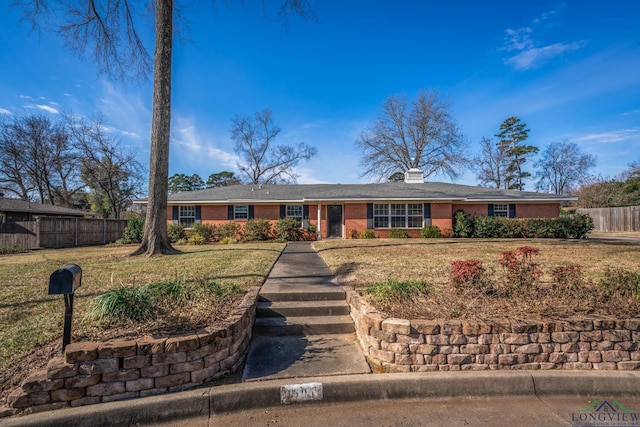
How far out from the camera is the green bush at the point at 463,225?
651 inches

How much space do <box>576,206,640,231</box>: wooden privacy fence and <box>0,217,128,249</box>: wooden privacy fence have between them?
37.5 meters

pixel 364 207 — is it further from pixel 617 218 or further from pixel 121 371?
pixel 617 218

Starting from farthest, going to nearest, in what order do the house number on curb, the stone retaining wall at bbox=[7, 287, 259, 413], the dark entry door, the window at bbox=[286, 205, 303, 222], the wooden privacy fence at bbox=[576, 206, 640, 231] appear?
the wooden privacy fence at bbox=[576, 206, 640, 231] < the window at bbox=[286, 205, 303, 222] < the dark entry door < the house number on curb < the stone retaining wall at bbox=[7, 287, 259, 413]

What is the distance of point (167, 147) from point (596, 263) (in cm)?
1278

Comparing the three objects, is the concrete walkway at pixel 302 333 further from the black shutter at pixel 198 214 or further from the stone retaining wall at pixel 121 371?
the black shutter at pixel 198 214

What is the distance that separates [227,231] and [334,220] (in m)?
6.16

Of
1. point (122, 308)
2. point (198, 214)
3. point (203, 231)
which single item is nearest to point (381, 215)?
point (203, 231)

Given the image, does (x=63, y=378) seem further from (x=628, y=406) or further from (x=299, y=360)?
(x=628, y=406)

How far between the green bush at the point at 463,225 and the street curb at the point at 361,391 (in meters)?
14.2

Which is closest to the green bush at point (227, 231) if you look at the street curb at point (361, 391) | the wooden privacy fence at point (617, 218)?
the street curb at point (361, 391)

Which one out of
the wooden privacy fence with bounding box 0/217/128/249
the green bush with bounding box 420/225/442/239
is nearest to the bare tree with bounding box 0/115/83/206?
the wooden privacy fence with bounding box 0/217/128/249

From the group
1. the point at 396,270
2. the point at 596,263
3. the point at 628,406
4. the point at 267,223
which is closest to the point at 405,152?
the point at 267,223

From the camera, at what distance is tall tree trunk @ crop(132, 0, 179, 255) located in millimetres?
9445

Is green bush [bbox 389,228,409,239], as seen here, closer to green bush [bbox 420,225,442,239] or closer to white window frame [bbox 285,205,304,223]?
green bush [bbox 420,225,442,239]
